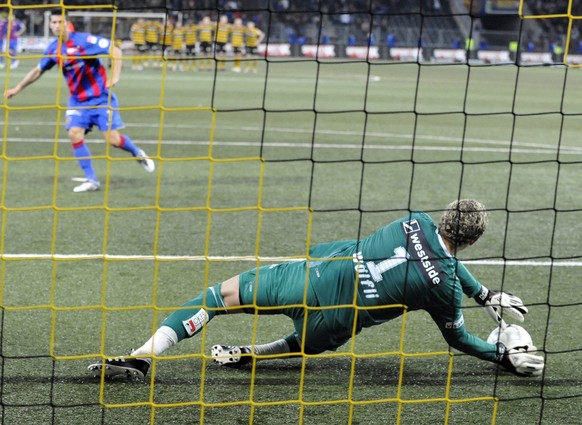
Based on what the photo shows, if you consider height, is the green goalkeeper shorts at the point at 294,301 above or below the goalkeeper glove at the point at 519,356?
above

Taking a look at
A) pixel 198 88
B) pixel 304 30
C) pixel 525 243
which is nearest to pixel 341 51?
pixel 304 30

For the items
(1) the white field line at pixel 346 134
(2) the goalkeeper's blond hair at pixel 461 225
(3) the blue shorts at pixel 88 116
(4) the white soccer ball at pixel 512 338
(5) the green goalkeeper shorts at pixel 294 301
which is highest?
(2) the goalkeeper's blond hair at pixel 461 225

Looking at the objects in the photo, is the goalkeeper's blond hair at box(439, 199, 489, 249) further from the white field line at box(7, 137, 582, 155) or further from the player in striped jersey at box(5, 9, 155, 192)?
the white field line at box(7, 137, 582, 155)

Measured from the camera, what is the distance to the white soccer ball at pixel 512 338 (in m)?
4.82

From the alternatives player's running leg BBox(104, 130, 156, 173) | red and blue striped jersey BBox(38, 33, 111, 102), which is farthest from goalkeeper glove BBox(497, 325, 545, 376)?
red and blue striped jersey BBox(38, 33, 111, 102)

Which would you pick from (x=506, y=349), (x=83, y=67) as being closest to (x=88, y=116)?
(x=83, y=67)

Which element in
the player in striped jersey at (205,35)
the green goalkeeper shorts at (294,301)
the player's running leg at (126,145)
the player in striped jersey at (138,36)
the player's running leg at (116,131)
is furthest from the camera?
the player in striped jersey at (205,35)

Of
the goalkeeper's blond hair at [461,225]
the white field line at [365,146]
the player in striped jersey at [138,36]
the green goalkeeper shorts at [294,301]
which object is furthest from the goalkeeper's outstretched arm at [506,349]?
the player in striped jersey at [138,36]

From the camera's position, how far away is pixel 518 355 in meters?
4.79

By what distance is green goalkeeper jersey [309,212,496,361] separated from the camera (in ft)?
14.7

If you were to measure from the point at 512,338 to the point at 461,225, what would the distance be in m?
0.76

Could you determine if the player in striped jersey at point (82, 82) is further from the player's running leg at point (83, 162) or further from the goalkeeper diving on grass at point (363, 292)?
the goalkeeper diving on grass at point (363, 292)

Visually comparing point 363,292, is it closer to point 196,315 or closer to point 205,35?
point 196,315

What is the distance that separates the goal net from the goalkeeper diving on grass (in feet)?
0.38
